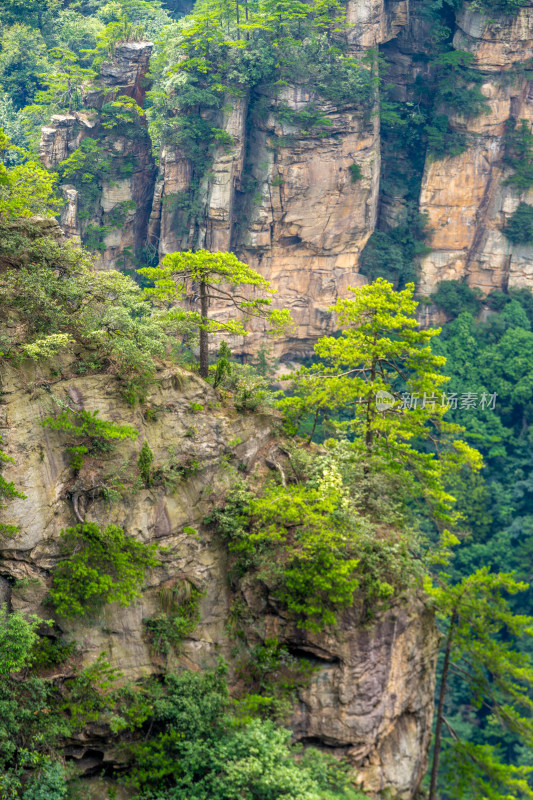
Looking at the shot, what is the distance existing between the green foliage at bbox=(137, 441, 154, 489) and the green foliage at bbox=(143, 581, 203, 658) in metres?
1.92

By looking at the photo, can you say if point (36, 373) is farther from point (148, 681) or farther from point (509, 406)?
point (509, 406)

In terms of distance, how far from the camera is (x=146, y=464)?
1277cm

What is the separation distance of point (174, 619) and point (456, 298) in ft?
94.1

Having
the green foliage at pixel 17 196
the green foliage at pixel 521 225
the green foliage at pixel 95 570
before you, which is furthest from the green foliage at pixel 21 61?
the green foliage at pixel 95 570

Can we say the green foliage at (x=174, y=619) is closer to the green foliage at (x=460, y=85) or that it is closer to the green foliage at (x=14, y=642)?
the green foliage at (x=14, y=642)

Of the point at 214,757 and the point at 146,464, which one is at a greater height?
the point at 146,464

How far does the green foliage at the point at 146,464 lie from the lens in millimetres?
12766

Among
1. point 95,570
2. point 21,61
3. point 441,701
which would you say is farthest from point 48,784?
point 21,61

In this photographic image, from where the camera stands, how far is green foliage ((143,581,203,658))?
Result: 12.3m

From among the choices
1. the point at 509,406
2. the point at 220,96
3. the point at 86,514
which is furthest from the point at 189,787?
the point at 220,96

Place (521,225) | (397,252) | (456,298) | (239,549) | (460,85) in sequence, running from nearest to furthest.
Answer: (239,549) → (460,85) → (521,225) → (397,252) → (456,298)

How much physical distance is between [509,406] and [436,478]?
2149 centimetres

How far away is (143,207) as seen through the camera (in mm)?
35406

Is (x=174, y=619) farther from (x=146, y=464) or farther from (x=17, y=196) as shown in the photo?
(x=17, y=196)
